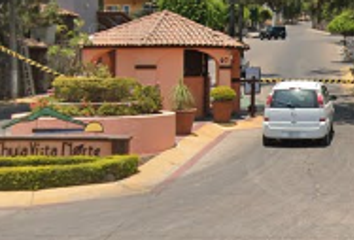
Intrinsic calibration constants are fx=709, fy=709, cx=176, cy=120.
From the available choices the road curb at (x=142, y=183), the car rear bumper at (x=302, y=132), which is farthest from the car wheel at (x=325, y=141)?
the road curb at (x=142, y=183)

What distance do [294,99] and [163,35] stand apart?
7491mm

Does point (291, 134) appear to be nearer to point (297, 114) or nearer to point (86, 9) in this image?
point (297, 114)

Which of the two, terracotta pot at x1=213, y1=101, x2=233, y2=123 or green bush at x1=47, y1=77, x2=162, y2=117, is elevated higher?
green bush at x1=47, y1=77, x2=162, y2=117

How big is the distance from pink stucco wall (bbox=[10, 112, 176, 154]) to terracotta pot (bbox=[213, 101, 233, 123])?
600 cm

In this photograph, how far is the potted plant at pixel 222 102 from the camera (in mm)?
24688

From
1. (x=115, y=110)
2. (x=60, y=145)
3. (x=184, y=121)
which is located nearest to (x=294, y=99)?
(x=184, y=121)

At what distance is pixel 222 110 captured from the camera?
2494 centimetres

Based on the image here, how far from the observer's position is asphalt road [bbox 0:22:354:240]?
10.4 m

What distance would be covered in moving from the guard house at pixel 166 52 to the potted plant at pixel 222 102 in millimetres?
1384

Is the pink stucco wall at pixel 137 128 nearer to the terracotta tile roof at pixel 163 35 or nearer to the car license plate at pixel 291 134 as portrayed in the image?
the car license plate at pixel 291 134

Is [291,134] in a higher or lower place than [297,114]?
lower

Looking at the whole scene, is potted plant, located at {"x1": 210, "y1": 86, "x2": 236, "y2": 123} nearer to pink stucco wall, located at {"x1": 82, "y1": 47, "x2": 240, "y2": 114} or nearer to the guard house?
the guard house

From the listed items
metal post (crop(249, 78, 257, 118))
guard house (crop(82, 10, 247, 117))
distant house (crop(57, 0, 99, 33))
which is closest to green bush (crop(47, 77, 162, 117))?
guard house (crop(82, 10, 247, 117))

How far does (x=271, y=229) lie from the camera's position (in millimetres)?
10414
